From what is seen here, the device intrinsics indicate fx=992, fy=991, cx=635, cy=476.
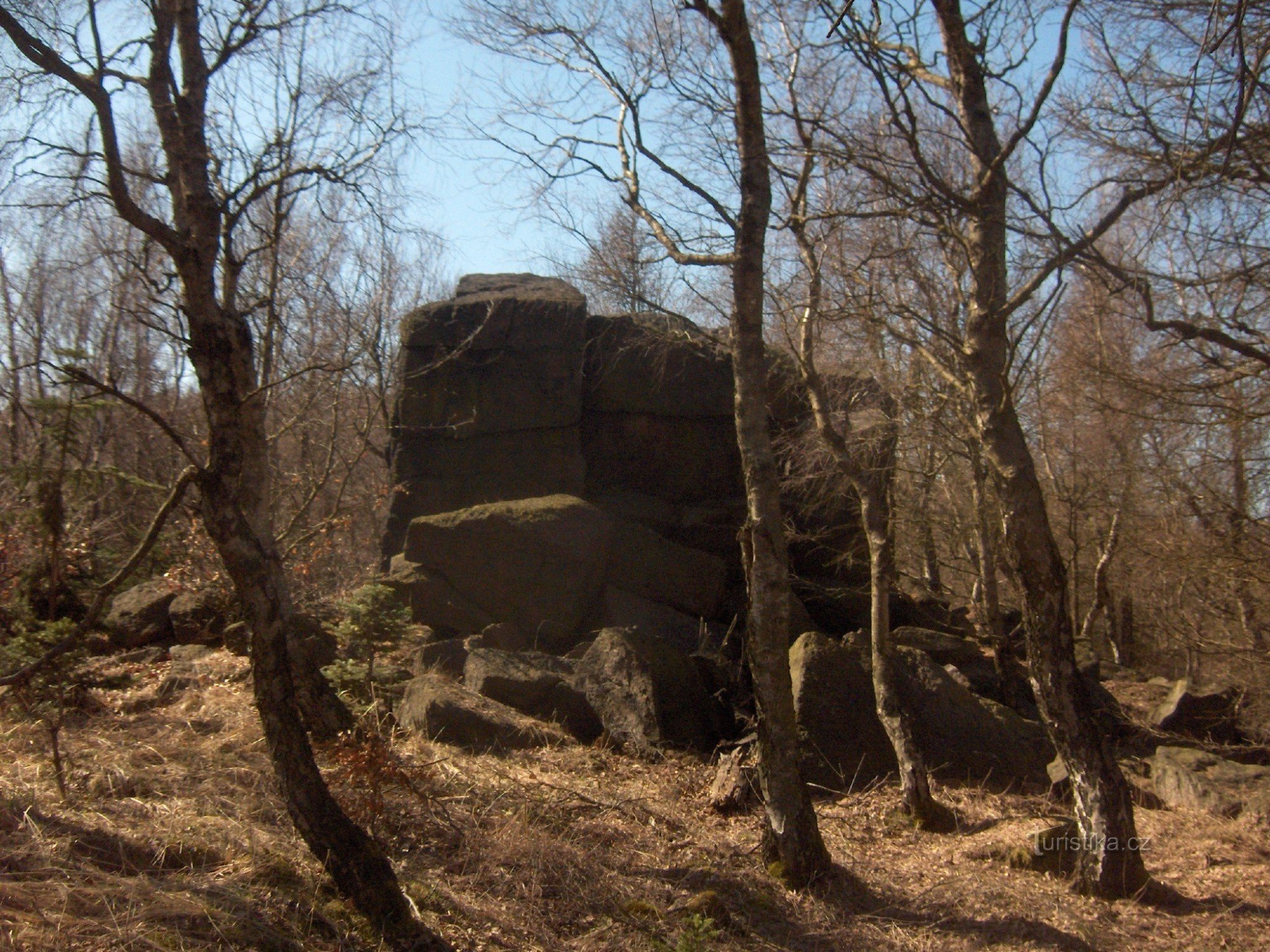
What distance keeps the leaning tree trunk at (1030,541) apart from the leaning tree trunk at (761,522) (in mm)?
1353

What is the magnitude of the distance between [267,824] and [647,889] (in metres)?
2.07

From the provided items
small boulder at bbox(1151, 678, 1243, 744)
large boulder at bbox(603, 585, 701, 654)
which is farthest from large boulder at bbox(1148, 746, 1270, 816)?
large boulder at bbox(603, 585, 701, 654)

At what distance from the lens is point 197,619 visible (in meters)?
9.88

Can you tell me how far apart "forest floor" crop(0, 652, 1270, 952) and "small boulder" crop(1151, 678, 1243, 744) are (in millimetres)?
3244

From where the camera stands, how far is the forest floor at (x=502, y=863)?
4.19m

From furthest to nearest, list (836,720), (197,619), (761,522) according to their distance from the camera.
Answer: (197,619) < (836,720) < (761,522)

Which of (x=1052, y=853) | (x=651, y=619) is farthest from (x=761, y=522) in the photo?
(x=651, y=619)

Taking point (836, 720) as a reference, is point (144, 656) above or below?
above

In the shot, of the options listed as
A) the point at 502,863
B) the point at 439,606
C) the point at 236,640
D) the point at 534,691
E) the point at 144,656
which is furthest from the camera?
the point at 439,606

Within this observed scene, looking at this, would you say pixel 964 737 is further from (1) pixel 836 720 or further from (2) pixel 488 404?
(2) pixel 488 404

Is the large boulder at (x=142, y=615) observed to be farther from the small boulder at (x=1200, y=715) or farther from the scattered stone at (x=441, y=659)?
the small boulder at (x=1200, y=715)

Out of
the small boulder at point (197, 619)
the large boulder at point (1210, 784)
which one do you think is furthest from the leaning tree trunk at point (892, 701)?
the small boulder at point (197, 619)

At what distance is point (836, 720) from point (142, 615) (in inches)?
272

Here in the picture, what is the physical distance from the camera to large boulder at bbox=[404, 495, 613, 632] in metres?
11.2
